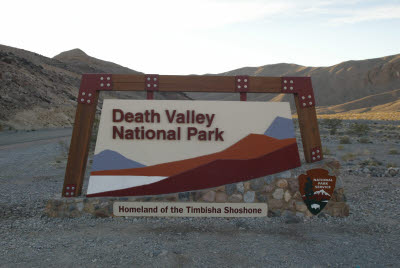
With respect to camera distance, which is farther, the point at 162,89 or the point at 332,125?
the point at 332,125

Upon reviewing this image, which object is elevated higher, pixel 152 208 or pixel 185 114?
pixel 185 114

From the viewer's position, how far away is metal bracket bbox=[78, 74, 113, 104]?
21.5 ft

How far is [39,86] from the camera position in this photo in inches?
1684

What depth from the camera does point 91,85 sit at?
21.7 feet

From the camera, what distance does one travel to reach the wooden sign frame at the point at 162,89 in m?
6.57

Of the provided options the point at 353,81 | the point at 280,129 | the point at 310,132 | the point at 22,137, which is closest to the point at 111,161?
the point at 280,129

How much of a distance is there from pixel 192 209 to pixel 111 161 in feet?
5.71

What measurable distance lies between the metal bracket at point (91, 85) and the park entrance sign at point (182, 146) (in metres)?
0.31

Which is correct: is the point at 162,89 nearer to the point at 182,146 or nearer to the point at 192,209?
the point at 182,146

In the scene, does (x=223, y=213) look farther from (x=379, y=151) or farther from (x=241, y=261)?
(x=379, y=151)

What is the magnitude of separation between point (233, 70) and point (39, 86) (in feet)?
499

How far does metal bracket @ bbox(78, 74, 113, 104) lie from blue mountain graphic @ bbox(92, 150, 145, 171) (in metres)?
1.04

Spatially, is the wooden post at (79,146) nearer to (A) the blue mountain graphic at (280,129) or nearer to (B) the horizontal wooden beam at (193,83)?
(B) the horizontal wooden beam at (193,83)

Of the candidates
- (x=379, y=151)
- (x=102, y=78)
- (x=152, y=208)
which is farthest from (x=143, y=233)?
(x=379, y=151)
